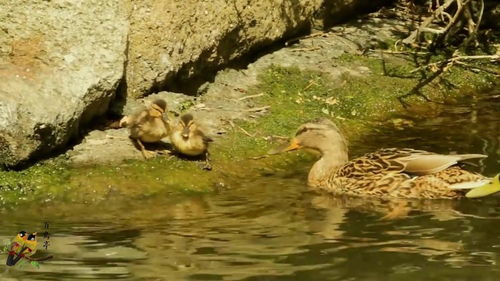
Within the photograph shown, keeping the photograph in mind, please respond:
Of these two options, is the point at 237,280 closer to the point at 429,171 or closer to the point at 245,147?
the point at 429,171

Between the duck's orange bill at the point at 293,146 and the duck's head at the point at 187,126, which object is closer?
the duck's head at the point at 187,126

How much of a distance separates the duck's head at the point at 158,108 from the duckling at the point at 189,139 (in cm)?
21

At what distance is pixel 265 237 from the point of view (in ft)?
23.3

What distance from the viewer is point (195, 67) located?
430 inches

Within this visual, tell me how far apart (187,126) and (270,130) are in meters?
1.36

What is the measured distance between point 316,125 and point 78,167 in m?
2.24

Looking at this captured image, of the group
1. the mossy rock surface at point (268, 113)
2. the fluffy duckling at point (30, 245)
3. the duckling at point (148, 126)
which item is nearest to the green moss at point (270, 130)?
the mossy rock surface at point (268, 113)

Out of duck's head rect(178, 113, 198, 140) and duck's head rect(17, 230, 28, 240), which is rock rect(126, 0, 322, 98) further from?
duck's head rect(17, 230, 28, 240)

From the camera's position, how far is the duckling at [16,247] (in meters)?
6.43

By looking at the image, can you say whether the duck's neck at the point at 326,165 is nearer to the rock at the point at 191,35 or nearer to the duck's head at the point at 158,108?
the duck's head at the point at 158,108

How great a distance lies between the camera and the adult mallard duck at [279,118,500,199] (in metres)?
8.57

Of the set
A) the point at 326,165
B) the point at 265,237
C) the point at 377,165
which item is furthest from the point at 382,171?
the point at 265,237

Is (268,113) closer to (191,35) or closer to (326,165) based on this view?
(191,35)

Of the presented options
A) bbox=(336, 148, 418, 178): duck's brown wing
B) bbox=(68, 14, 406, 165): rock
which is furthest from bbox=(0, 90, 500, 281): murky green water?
bbox=(68, 14, 406, 165): rock
